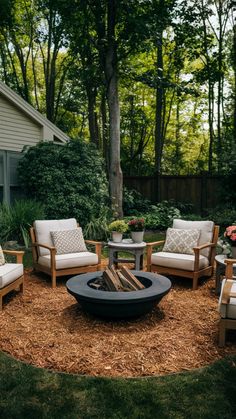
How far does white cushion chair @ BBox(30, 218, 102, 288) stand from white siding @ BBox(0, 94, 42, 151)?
4.48 metres

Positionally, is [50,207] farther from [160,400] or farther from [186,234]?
[160,400]

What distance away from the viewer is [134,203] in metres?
13.4

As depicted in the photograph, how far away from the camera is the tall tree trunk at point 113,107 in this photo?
10.8 meters

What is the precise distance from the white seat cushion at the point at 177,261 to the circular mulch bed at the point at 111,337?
0.58m

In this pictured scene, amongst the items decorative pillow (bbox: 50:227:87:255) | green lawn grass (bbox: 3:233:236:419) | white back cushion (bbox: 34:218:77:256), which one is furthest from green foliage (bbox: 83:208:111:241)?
green lawn grass (bbox: 3:233:236:419)

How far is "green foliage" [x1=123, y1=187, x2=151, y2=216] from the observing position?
42.9 ft

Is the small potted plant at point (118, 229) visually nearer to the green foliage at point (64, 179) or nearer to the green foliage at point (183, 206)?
the green foliage at point (64, 179)

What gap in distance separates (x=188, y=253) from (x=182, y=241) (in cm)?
21

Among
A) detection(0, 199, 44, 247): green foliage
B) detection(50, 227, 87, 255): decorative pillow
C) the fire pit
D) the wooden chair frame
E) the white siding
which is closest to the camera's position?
the fire pit

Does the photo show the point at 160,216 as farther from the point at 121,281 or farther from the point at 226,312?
the point at 226,312

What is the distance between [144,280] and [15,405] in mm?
2445

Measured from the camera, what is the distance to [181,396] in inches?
110

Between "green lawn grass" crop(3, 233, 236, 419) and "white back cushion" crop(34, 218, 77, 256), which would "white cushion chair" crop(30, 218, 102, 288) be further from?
"green lawn grass" crop(3, 233, 236, 419)

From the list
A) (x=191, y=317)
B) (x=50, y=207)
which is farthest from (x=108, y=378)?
(x=50, y=207)
